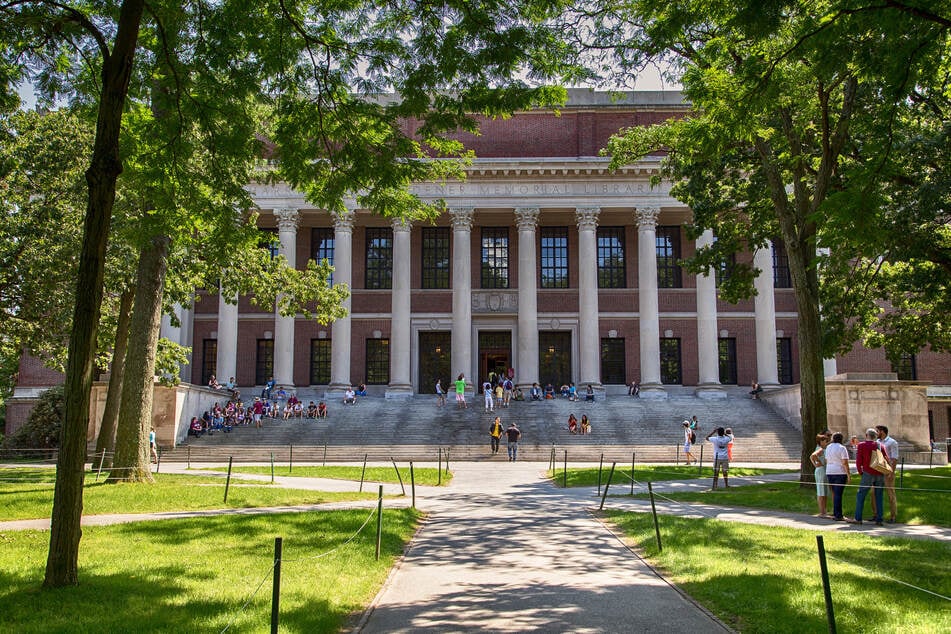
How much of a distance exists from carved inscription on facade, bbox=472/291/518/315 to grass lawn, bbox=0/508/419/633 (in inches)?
1312

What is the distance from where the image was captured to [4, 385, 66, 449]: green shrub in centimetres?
3294

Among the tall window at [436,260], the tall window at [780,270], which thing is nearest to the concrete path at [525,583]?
the tall window at [436,260]

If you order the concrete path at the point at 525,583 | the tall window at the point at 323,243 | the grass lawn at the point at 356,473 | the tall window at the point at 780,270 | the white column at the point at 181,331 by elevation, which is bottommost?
the grass lawn at the point at 356,473

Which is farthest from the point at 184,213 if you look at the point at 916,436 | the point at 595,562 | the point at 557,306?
the point at 557,306

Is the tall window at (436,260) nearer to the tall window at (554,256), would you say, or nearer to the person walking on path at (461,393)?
the tall window at (554,256)

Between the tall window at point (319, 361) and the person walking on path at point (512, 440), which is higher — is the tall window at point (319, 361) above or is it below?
above

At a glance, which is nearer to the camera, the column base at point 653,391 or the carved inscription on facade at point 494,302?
the column base at point 653,391

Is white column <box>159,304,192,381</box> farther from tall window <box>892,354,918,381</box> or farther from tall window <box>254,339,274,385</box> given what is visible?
tall window <box>892,354,918,381</box>

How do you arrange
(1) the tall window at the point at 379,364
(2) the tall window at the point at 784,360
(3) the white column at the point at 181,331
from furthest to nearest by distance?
(1) the tall window at the point at 379,364
(2) the tall window at the point at 784,360
(3) the white column at the point at 181,331

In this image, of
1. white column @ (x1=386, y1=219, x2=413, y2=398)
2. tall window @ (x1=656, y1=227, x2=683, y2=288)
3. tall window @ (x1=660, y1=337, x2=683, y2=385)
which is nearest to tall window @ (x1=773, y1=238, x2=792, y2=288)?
tall window @ (x1=656, y1=227, x2=683, y2=288)

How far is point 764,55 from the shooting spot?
36.8 ft

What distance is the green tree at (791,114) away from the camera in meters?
8.89

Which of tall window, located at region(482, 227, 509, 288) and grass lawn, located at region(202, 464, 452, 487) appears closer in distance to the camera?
grass lawn, located at region(202, 464, 452, 487)

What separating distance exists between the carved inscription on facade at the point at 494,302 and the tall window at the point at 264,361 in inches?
494
